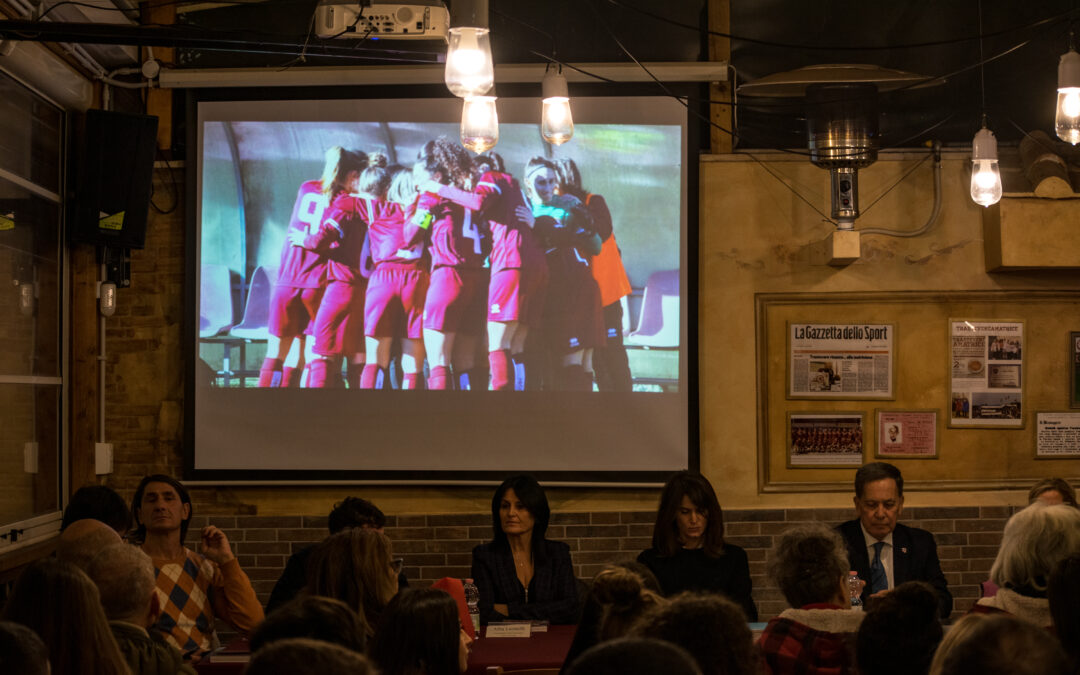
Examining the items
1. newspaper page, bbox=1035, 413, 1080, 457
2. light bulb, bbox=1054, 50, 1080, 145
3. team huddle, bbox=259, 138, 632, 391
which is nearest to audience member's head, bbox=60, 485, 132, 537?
team huddle, bbox=259, 138, 632, 391

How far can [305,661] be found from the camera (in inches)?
55.4

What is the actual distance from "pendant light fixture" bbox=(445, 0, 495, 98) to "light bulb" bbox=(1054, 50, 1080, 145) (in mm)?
2094

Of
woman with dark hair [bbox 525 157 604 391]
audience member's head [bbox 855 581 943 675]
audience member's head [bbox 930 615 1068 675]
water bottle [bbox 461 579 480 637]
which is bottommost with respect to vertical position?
water bottle [bbox 461 579 480 637]

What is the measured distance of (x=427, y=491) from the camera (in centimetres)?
583

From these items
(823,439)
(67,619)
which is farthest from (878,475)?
(67,619)

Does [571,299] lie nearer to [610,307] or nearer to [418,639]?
[610,307]

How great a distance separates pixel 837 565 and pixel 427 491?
10.7ft

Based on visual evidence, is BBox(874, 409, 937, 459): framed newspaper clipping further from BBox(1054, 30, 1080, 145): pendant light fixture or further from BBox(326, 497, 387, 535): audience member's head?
BBox(326, 497, 387, 535): audience member's head

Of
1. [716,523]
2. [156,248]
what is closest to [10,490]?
[156,248]

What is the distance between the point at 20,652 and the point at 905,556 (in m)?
3.76

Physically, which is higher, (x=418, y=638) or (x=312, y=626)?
(x=312, y=626)

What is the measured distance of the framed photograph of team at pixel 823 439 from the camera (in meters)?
5.77

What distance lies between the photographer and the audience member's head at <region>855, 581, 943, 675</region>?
2.17 metres

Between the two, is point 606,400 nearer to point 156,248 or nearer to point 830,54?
point 830,54
